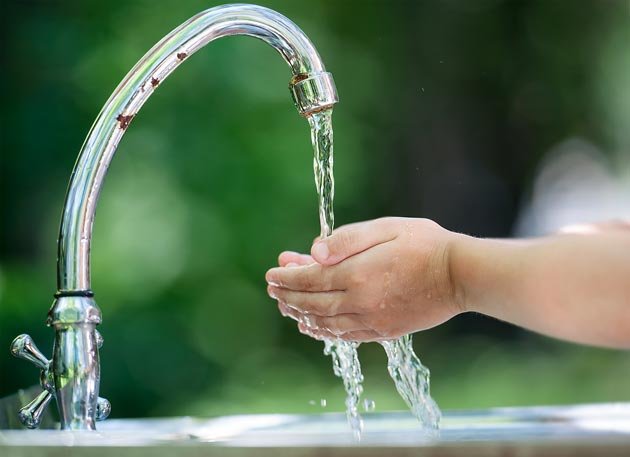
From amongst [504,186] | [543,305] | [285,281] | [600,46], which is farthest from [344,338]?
[600,46]

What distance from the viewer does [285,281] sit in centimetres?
81

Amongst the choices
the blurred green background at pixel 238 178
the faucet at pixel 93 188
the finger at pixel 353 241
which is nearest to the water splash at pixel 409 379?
the finger at pixel 353 241

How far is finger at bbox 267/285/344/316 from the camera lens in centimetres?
79

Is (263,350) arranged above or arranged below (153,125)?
below

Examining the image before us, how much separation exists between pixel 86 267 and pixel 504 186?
1867 mm

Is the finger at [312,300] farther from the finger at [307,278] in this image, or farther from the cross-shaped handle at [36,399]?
the cross-shaped handle at [36,399]

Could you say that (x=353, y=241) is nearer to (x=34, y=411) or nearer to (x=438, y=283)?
(x=438, y=283)

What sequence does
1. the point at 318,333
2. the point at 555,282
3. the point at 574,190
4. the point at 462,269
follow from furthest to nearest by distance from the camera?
1. the point at 574,190
2. the point at 318,333
3. the point at 462,269
4. the point at 555,282

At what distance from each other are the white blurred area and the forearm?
1.50 m

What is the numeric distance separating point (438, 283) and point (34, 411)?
34cm

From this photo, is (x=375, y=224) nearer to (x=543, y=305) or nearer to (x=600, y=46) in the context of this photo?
(x=543, y=305)

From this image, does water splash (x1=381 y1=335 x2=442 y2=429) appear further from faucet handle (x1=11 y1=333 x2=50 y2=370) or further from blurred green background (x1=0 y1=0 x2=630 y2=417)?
blurred green background (x1=0 y1=0 x2=630 y2=417)

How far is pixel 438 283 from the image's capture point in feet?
2.48

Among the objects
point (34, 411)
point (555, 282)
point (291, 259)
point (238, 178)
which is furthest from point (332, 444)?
point (238, 178)
